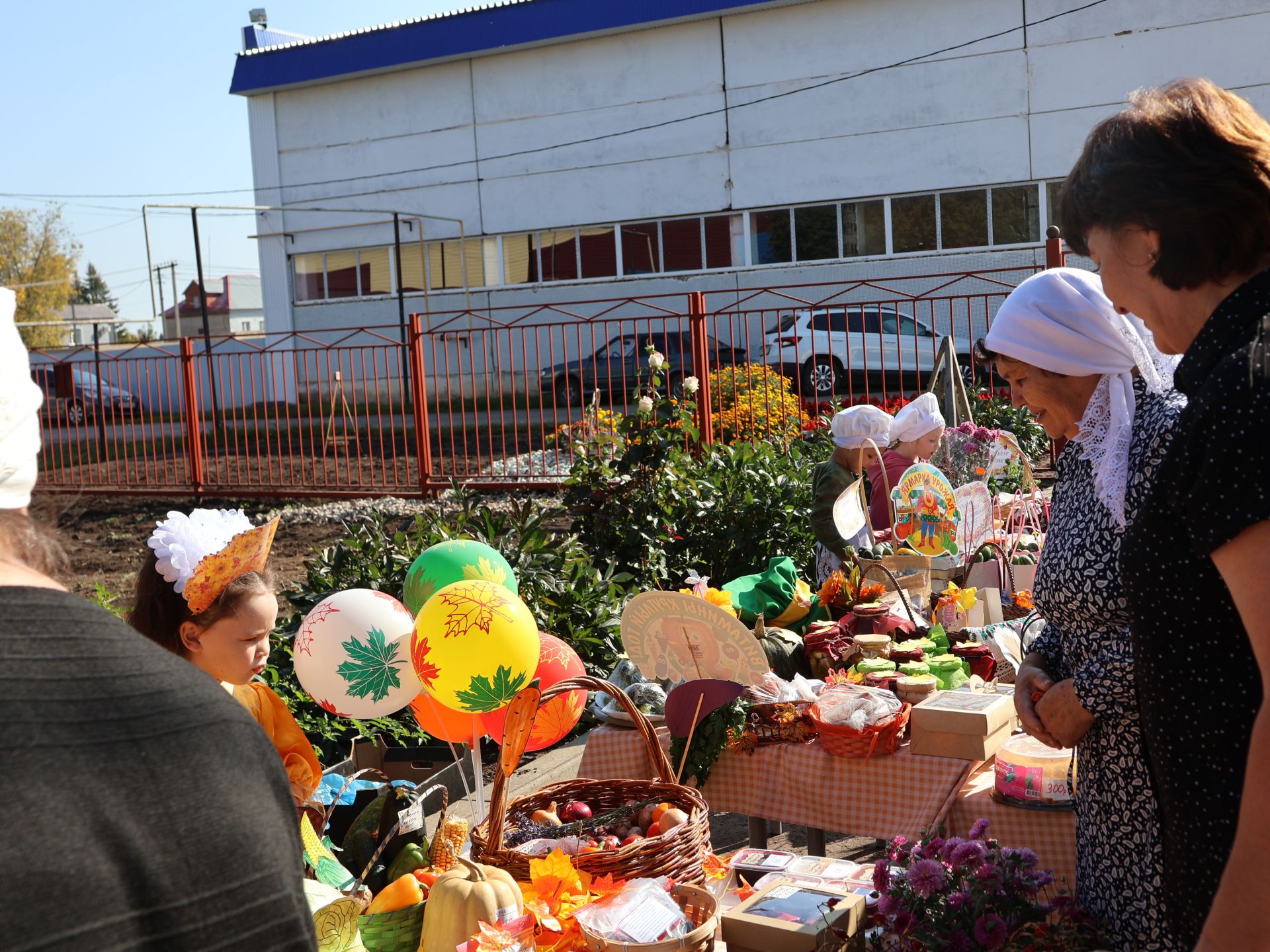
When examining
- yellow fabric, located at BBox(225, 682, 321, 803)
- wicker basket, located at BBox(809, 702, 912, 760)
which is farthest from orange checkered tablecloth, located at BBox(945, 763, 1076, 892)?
yellow fabric, located at BBox(225, 682, 321, 803)

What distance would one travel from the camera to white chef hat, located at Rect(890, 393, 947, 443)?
18.3 ft

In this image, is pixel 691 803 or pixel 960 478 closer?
pixel 691 803

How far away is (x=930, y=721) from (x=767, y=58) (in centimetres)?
1978

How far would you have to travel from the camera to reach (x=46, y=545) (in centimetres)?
102

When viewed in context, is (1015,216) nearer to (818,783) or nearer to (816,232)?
(816,232)

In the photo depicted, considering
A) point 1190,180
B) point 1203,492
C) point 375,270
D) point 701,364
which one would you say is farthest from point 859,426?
point 375,270

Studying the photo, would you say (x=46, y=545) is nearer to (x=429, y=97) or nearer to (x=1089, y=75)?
(x=1089, y=75)

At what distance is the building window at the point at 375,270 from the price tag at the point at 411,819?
23.1 metres

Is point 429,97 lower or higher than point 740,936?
higher

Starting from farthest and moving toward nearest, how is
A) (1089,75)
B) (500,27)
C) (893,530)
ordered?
1. (500,27)
2. (1089,75)
3. (893,530)

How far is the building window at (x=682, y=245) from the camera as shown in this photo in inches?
861

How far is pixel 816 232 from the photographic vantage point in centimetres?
2088

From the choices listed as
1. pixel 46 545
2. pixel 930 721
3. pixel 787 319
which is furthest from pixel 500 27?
pixel 46 545

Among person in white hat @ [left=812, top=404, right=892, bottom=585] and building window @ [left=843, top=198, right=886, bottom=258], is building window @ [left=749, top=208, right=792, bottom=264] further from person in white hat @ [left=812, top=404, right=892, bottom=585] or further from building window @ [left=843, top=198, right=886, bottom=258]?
person in white hat @ [left=812, top=404, right=892, bottom=585]
